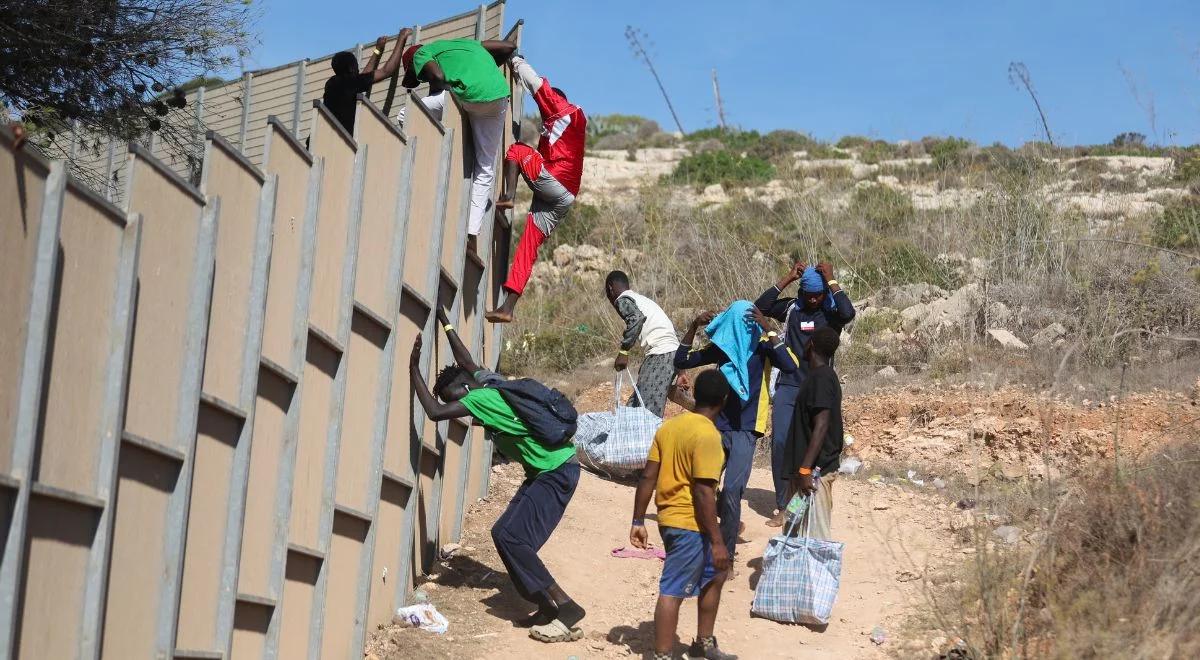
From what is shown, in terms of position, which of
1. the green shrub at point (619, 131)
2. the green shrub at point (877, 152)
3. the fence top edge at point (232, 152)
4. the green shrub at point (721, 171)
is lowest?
the fence top edge at point (232, 152)

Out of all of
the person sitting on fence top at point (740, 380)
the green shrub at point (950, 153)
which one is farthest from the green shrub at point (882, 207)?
the person sitting on fence top at point (740, 380)

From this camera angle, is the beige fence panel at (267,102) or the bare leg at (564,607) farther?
the beige fence panel at (267,102)

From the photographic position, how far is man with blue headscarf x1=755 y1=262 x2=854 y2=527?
9.77m

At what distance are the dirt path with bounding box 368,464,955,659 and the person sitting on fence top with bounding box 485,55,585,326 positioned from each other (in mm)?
1721

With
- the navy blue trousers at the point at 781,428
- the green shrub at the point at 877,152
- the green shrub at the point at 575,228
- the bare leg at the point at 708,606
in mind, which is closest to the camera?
the bare leg at the point at 708,606

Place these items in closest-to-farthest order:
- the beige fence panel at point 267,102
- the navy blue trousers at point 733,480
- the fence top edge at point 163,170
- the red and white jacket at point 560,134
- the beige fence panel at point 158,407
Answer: the fence top edge at point 163,170
the beige fence panel at point 158,407
the navy blue trousers at point 733,480
the red and white jacket at point 560,134
the beige fence panel at point 267,102

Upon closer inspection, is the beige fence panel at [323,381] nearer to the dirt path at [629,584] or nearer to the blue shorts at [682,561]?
the dirt path at [629,584]

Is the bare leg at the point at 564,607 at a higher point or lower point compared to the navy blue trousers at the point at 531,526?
lower

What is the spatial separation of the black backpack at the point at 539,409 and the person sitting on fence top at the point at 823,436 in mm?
1677

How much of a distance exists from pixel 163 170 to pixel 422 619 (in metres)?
3.82

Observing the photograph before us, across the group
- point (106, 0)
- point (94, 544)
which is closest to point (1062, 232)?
point (106, 0)

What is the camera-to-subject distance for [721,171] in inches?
1065

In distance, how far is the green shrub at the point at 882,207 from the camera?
816 inches

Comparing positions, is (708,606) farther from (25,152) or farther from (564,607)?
(25,152)
